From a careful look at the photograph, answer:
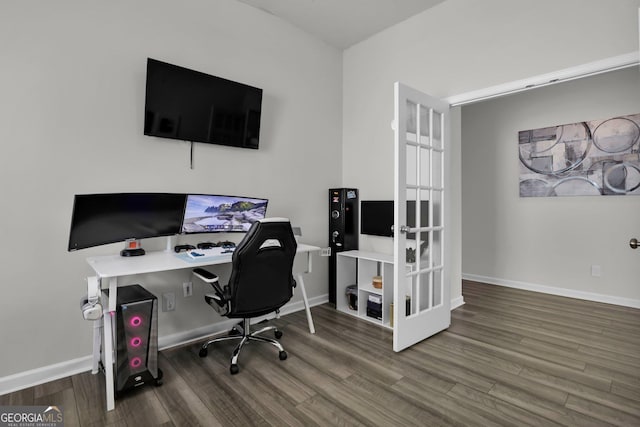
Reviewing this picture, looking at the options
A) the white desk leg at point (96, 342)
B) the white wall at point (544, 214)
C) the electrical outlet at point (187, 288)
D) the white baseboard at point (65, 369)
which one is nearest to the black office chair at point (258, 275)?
the white baseboard at point (65, 369)

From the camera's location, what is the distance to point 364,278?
11.3ft

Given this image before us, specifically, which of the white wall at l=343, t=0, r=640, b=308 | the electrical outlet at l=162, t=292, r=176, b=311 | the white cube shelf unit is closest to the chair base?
the electrical outlet at l=162, t=292, r=176, b=311

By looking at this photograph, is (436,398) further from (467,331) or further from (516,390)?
(467,331)

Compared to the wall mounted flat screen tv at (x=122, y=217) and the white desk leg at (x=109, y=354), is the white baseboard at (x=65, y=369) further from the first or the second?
the wall mounted flat screen tv at (x=122, y=217)

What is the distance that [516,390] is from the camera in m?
2.02

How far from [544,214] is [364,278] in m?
2.53

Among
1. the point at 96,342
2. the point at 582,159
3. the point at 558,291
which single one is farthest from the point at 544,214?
the point at 96,342

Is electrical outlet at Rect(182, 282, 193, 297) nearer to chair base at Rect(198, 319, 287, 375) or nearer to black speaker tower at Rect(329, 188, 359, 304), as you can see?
chair base at Rect(198, 319, 287, 375)

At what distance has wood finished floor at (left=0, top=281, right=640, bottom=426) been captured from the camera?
178 centimetres

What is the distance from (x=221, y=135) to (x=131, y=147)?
0.69 meters

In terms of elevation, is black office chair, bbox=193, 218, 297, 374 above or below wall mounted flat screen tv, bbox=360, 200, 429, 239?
below

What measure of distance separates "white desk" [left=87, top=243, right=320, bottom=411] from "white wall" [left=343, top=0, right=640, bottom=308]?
2106 mm

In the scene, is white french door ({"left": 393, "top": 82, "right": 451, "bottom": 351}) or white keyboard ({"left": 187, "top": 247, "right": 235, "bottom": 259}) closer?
white keyboard ({"left": 187, "top": 247, "right": 235, "bottom": 259})

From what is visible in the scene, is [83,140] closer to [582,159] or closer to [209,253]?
[209,253]
